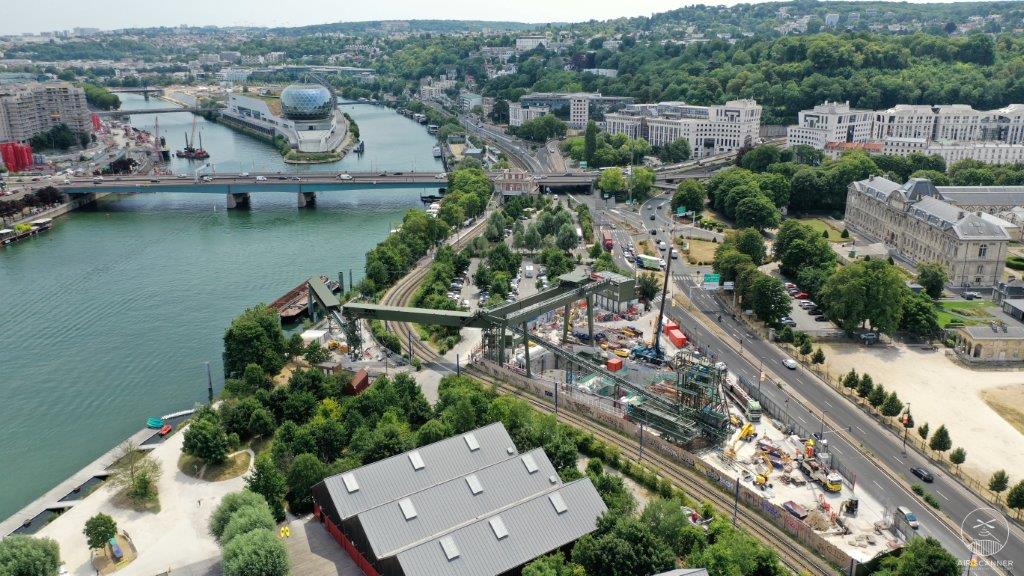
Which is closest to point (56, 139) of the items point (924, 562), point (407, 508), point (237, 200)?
point (237, 200)

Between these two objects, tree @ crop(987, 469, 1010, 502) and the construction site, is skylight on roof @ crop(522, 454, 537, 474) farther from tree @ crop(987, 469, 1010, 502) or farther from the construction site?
tree @ crop(987, 469, 1010, 502)

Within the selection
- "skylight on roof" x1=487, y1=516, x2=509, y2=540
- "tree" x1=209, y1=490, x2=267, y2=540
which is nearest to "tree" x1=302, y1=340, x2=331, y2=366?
"tree" x1=209, y1=490, x2=267, y2=540

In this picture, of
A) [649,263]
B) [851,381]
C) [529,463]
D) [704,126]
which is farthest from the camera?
[704,126]

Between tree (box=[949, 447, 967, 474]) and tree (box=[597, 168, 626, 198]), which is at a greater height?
tree (box=[597, 168, 626, 198])

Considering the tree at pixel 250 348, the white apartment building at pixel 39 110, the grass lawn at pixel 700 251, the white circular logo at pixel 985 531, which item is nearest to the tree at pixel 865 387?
the white circular logo at pixel 985 531

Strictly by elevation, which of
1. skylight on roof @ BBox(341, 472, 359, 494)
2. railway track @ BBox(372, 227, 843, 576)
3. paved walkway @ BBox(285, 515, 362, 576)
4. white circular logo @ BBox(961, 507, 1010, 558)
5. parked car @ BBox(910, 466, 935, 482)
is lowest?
white circular logo @ BBox(961, 507, 1010, 558)

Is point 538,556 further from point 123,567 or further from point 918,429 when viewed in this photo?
point 918,429

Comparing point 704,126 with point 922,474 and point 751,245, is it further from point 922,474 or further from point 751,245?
point 922,474
